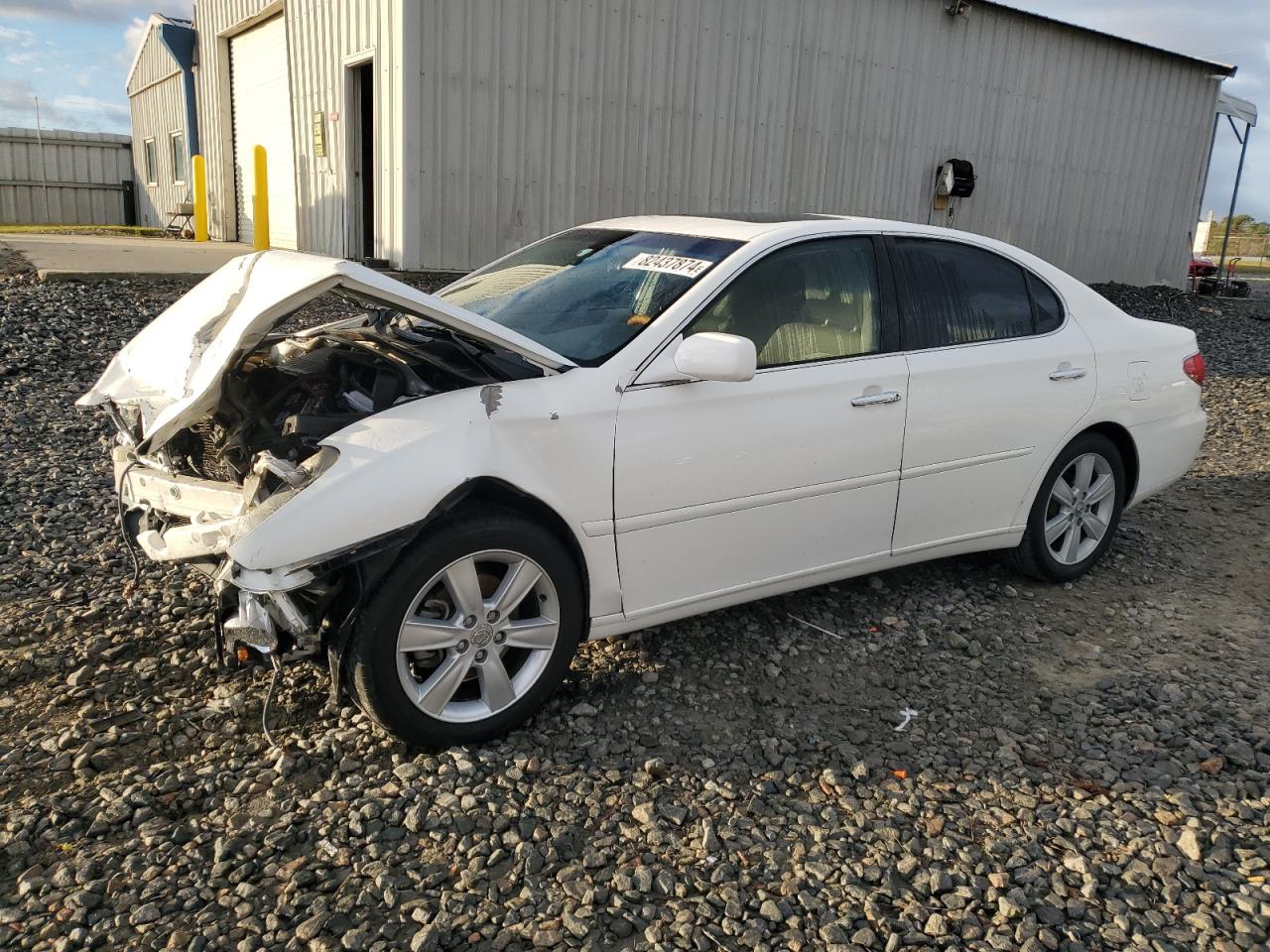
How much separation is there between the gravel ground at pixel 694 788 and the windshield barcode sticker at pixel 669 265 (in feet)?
4.71

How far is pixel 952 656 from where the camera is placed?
393 centimetres

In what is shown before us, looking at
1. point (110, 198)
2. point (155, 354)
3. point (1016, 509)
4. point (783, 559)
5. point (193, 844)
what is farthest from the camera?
point (110, 198)

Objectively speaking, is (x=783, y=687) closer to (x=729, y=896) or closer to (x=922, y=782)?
(x=922, y=782)

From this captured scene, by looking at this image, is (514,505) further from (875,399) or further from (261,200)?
(261,200)

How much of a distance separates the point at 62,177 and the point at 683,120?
19.1m

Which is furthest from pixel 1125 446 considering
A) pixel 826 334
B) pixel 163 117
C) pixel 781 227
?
pixel 163 117

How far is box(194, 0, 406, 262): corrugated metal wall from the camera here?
10.4 m

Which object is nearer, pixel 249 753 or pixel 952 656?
pixel 249 753

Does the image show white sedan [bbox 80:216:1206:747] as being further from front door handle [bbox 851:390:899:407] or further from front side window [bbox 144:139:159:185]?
front side window [bbox 144:139:159:185]

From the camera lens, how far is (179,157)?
19828 mm

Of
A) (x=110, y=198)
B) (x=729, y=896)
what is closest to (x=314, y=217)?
(x=729, y=896)

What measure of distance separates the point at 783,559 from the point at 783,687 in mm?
471

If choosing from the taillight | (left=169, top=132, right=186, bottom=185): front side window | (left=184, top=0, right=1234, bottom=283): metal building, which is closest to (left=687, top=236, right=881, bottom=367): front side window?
the taillight

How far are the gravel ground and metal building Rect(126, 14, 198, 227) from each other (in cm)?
1688
